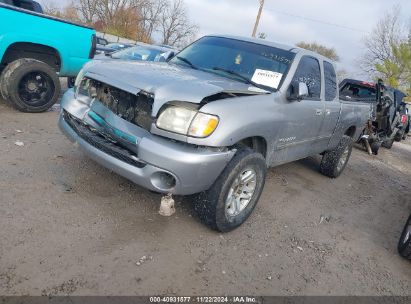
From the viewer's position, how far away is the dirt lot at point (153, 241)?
2584 mm

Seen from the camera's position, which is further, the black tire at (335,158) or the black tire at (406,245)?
the black tire at (335,158)

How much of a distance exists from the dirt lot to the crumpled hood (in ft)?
3.86

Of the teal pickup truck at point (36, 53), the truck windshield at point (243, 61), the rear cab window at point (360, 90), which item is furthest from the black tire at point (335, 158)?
the teal pickup truck at point (36, 53)

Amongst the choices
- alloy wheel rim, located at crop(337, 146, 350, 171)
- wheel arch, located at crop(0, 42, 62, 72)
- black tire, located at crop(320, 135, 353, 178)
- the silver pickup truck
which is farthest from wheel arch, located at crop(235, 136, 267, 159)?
wheel arch, located at crop(0, 42, 62, 72)

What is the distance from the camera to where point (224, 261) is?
119 inches

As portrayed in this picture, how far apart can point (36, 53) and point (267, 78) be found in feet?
13.8

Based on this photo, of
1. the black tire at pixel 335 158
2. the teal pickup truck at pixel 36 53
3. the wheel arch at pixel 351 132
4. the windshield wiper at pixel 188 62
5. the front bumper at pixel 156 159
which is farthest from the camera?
the wheel arch at pixel 351 132

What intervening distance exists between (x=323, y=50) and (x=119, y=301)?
63.4 meters

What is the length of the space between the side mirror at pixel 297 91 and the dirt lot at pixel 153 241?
1.37m

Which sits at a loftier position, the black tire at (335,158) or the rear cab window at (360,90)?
the rear cab window at (360,90)

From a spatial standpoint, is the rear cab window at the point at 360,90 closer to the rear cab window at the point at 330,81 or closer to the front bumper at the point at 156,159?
the rear cab window at the point at 330,81

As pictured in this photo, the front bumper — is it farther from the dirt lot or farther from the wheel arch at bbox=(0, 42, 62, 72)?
the wheel arch at bbox=(0, 42, 62, 72)

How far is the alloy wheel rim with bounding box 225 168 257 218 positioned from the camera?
11.0 feet

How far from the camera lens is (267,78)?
3.86 m
